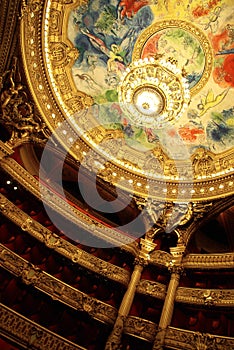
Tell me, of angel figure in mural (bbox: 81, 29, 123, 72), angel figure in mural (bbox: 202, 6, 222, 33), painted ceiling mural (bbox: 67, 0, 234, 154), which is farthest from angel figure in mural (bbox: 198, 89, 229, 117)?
angel figure in mural (bbox: 81, 29, 123, 72)

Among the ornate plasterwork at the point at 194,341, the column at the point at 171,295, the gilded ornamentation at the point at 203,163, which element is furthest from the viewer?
the gilded ornamentation at the point at 203,163

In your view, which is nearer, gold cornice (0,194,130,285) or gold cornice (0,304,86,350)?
gold cornice (0,304,86,350)

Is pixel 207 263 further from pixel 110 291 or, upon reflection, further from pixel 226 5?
pixel 226 5

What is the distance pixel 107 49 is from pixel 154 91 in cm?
204

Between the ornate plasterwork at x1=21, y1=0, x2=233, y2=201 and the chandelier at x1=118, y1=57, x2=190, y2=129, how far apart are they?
1.33m

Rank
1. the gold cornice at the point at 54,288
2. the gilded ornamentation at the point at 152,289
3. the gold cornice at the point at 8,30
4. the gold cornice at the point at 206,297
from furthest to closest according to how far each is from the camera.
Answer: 1. the gilded ornamentation at the point at 152,289
2. the gold cornice at the point at 8,30
3. the gold cornice at the point at 206,297
4. the gold cornice at the point at 54,288

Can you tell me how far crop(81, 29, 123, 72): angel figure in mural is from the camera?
11.2 meters

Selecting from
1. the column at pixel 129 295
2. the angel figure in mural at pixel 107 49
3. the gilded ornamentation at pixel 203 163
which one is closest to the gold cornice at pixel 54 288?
the column at pixel 129 295

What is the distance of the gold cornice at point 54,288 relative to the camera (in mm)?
8305

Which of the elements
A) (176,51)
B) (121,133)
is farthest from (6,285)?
(176,51)

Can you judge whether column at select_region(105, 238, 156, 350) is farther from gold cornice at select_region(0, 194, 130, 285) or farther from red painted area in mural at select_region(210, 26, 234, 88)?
red painted area in mural at select_region(210, 26, 234, 88)

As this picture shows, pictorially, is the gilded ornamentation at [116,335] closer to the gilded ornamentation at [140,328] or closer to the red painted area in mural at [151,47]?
the gilded ornamentation at [140,328]

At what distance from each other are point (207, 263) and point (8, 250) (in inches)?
192

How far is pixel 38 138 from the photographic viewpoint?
10844 millimetres
